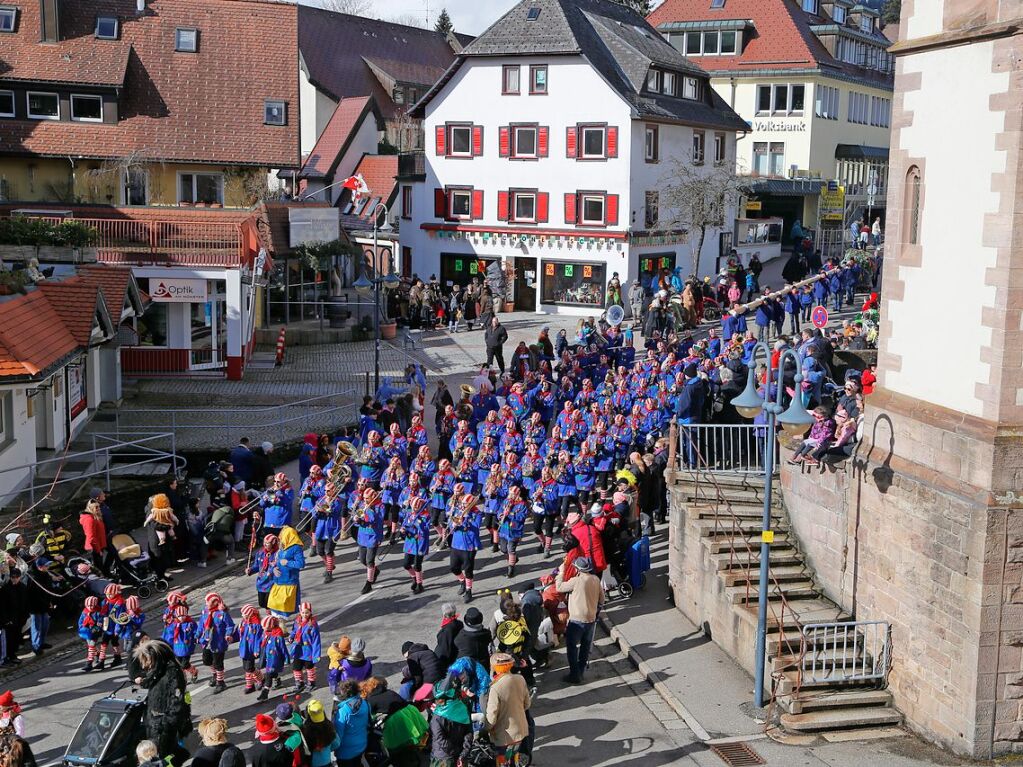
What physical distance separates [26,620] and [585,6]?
120 ft

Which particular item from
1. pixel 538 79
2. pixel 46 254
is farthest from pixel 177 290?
pixel 538 79

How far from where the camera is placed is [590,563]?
1570 centimetres

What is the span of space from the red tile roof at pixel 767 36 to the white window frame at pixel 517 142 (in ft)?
60.0

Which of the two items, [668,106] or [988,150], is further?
[668,106]

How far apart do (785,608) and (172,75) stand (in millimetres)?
32360

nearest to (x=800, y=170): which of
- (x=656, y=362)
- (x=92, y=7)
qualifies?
(x=92, y=7)

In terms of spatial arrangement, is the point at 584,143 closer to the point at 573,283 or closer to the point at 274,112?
the point at 573,283

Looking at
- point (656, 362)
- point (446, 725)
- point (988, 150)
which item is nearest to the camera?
point (446, 725)

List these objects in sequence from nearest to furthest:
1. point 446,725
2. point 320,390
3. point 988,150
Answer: point 446,725
point 988,150
point 320,390

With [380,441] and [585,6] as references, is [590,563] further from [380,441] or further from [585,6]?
[585,6]

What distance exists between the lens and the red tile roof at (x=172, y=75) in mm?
40156

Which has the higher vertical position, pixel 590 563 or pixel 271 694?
pixel 590 563

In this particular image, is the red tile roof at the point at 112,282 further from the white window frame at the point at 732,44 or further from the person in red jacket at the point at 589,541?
the white window frame at the point at 732,44

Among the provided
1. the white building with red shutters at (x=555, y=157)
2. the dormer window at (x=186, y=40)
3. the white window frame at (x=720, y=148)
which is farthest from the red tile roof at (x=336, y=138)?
the white window frame at (x=720, y=148)
